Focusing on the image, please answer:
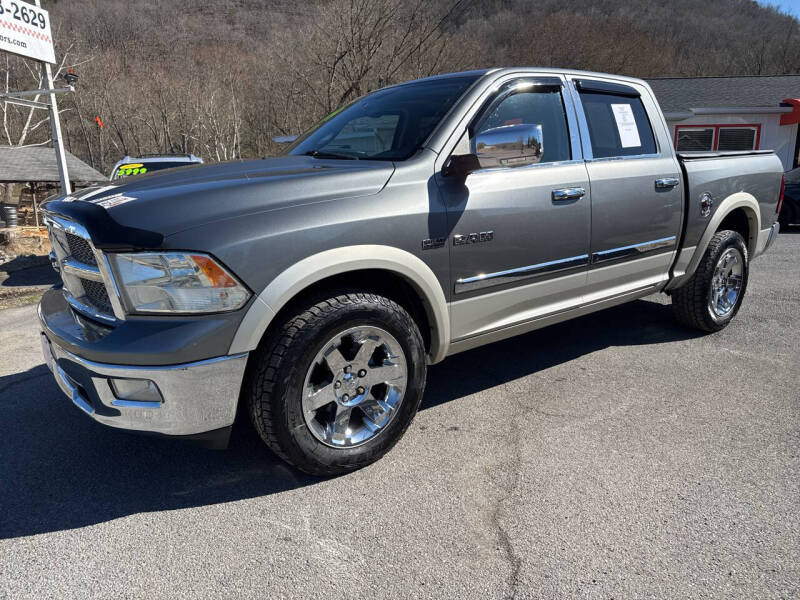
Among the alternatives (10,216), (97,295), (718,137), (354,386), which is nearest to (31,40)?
(10,216)

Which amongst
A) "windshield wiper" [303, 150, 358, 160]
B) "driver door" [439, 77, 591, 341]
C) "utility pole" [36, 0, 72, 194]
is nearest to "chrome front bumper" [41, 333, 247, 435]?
"driver door" [439, 77, 591, 341]

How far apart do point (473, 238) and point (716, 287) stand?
2800 mm

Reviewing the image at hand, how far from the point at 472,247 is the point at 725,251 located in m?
2.77

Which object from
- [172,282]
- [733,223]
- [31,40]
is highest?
[31,40]

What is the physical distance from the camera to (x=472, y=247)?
120 inches

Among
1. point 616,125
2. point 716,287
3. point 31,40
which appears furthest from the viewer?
point 31,40

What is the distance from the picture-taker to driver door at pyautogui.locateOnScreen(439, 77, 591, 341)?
120 inches

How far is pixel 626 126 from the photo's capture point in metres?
4.09

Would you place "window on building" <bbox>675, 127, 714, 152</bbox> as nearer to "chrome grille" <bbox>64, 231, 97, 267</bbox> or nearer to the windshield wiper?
the windshield wiper

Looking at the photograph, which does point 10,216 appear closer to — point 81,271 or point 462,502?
point 81,271

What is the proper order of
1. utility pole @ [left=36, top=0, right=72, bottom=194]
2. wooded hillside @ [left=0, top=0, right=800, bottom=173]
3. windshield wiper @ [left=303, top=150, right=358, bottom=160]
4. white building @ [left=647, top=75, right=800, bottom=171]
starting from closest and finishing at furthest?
windshield wiper @ [left=303, top=150, right=358, bottom=160] → utility pole @ [left=36, top=0, right=72, bottom=194] → wooded hillside @ [left=0, top=0, right=800, bottom=173] → white building @ [left=647, top=75, right=800, bottom=171]

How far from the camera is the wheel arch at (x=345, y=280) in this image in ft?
8.02

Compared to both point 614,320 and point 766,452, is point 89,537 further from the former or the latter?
point 614,320

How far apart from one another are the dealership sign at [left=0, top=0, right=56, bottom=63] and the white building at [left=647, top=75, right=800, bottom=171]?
19.6 metres
